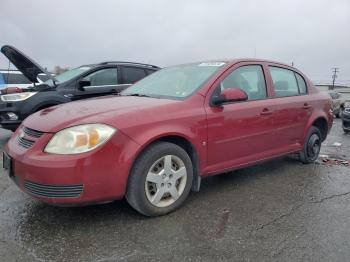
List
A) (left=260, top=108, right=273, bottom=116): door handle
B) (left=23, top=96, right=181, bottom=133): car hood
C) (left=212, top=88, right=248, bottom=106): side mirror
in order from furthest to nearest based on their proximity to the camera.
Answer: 1. (left=260, top=108, right=273, bottom=116): door handle
2. (left=212, top=88, right=248, bottom=106): side mirror
3. (left=23, top=96, right=181, bottom=133): car hood

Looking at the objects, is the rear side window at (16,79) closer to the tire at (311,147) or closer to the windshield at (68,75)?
the windshield at (68,75)

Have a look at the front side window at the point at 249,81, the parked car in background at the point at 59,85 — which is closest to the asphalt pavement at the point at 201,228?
the front side window at the point at 249,81

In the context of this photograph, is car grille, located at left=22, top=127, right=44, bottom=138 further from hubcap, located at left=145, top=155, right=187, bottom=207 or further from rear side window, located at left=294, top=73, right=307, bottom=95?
rear side window, located at left=294, top=73, right=307, bottom=95

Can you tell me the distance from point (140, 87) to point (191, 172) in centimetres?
150

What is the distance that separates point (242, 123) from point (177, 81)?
913 millimetres

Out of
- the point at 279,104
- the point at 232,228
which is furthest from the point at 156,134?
the point at 279,104

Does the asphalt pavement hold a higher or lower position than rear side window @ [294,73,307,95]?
lower

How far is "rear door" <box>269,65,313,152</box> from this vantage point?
179 inches

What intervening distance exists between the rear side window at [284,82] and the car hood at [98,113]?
1.78 metres

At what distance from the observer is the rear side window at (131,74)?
789 centimetres

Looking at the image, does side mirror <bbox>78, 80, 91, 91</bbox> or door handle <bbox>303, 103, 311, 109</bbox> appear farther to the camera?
side mirror <bbox>78, 80, 91, 91</bbox>

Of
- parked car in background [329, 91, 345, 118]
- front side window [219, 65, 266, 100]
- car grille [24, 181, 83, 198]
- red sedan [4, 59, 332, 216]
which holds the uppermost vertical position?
front side window [219, 65, 266, 100]

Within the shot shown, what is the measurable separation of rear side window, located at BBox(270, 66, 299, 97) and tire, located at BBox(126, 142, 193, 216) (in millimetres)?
1945

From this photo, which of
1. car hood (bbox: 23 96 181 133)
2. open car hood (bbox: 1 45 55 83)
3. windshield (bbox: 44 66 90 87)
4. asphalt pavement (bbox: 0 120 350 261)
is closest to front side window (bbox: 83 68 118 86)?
windshield (bbox: 44 66 90 87)
